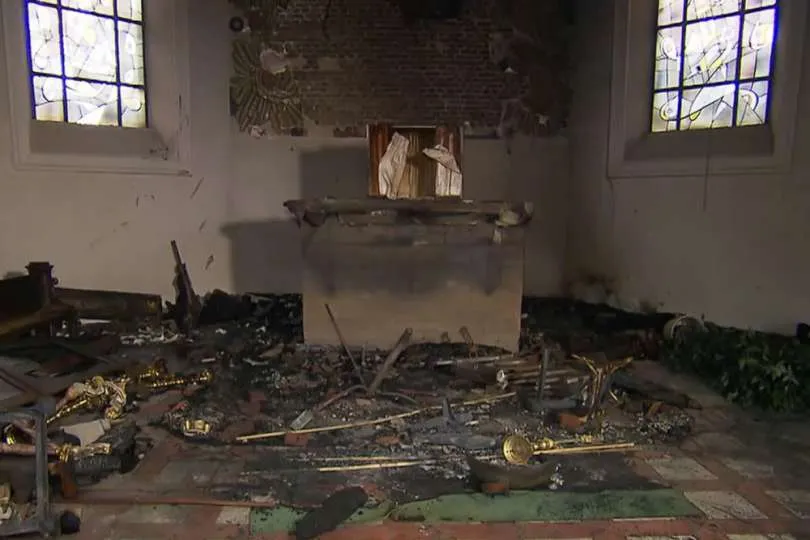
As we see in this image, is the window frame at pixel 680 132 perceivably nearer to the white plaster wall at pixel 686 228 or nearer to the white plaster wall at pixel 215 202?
the white plaster wall at pixel 686 228

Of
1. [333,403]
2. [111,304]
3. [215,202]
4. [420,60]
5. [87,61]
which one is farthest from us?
[420,60]

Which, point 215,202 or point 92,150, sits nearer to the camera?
point 92,150

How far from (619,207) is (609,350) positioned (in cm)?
214

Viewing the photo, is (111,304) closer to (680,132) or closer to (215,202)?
(215,202)

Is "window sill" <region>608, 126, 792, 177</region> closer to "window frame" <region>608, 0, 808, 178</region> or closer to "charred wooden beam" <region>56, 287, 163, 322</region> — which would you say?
"window frame" <region>608, 0, 808, 178</region>

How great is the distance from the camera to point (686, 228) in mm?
6414

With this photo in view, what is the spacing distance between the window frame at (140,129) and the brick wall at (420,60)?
1133 mm

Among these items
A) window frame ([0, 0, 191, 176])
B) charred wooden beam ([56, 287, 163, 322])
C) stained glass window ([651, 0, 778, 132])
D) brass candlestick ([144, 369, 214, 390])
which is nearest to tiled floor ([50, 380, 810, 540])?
Answer: brass candlestick ([144, 369, 214, 390])

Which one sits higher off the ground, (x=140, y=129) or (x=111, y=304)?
(x=140, y=129)

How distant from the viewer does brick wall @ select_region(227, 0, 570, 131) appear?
7.66 m

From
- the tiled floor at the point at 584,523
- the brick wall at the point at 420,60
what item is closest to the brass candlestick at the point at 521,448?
the tiled floor at the point at 584,523

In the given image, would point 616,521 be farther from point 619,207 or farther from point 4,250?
point 4,250

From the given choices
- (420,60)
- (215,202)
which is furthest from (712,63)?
(215,202)

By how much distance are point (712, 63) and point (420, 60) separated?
3.51m
